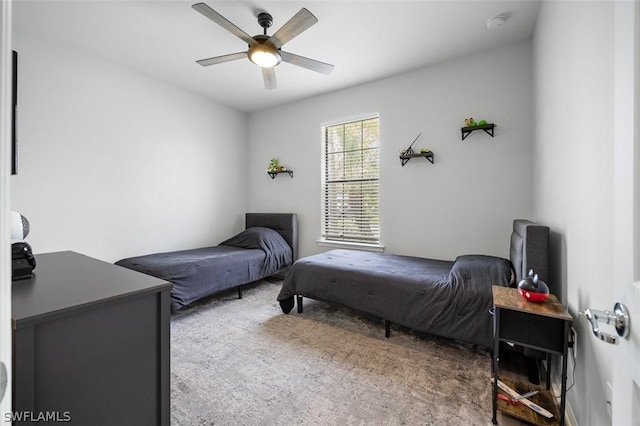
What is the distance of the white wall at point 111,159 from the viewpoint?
2.64 meters

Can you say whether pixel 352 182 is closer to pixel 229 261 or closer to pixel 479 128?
pixel 479 128

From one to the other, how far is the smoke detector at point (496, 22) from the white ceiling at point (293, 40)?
0.04 m

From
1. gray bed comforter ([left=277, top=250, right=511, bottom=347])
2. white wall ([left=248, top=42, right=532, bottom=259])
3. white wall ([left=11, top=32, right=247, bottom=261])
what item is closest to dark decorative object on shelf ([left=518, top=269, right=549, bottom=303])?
gray bed comforter ([left=277, top=250, right=511, bottom=347])

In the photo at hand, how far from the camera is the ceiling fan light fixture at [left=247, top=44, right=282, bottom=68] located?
7.40 ft

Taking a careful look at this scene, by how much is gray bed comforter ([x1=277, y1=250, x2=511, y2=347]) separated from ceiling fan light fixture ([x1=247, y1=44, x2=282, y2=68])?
1975 millimetres

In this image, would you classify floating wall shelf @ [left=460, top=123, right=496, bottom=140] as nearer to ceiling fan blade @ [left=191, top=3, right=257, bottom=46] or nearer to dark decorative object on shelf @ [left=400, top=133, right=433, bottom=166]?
dark decorative object on shelf @ [left=400, top=133, right=433, bottom=166]

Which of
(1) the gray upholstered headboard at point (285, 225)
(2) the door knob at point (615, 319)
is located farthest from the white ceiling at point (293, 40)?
(2) the door knob at point (615, 319)

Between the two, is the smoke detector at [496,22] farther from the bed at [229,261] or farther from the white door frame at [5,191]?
the bed at [229,261]

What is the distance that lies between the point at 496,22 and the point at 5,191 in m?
3.21

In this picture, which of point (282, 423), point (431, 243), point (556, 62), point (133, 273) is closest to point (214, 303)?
point (282, 423)

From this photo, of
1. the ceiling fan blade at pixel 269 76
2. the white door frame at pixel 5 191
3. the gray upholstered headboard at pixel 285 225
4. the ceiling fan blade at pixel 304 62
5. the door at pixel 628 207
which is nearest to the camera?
the white door frame at pixel 5 191

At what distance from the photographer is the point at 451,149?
308 centimetres

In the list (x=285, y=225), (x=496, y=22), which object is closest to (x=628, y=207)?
(x=496, y=22)

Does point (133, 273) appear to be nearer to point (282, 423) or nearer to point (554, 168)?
point (282, 423)
